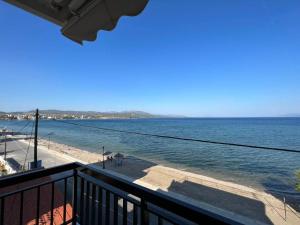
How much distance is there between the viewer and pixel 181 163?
19.0 meters

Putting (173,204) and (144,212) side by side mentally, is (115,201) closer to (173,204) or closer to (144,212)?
(144,212)

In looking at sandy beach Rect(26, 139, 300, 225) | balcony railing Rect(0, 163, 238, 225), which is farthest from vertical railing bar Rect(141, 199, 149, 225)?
sandy beach Rect(26, 139, 300, 225)

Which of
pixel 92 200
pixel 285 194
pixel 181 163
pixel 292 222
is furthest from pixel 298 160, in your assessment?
pixel 92 200

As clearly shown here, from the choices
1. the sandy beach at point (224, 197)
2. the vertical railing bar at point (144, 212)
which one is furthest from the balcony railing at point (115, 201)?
the sandy beach at point (224, 197)

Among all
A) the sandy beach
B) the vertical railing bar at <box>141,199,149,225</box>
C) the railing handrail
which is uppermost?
the railing handrail

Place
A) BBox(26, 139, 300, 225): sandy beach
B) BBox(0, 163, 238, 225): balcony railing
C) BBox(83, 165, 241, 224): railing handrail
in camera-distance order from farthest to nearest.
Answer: BBox(26, 139, 300, 225): sandy beach, BBox(0, 163, 238, 225): balcony railing, BBox(83, 165, 241, 224): railing handrail

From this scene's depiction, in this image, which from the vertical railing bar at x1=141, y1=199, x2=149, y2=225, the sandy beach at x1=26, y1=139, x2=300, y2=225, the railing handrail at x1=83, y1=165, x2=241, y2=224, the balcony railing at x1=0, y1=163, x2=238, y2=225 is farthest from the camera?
the sandy beach at x1=26, y1=139, x2=300, y2=225

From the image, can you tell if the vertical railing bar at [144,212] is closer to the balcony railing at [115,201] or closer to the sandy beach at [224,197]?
the balcony railing at [115,201]

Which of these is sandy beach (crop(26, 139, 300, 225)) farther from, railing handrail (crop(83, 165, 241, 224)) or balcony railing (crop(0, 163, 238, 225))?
railing handrail (crop(83, 165, 241, 224))

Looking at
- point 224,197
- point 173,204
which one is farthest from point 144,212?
point 224,197

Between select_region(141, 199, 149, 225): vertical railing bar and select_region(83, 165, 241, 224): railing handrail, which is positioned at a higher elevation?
select_region(83, 165, 241, 224): railing handrail

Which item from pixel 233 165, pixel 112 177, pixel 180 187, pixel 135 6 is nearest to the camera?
pixel 135 6

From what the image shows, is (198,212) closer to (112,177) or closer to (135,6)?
(112,177)

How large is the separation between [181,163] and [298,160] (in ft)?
40.1
